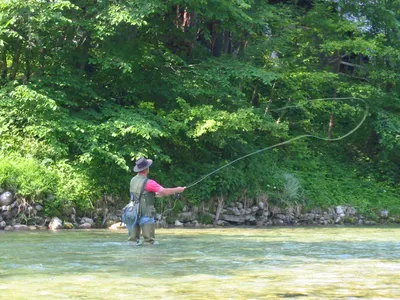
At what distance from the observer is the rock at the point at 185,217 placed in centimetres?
1752

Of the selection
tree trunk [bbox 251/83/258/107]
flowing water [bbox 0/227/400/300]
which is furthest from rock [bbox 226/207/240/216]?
tree trunk [bbox 251/83/258/107]

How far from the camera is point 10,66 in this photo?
61.2 feet

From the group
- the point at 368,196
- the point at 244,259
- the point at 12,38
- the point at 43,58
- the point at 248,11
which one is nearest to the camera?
the point at 244,259

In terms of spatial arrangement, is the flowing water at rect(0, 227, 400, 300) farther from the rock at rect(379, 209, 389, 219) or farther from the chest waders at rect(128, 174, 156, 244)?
the rock at rect(379, 209, 389, 219)

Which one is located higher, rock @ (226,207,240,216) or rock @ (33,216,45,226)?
rock @ (226,207,240,216)

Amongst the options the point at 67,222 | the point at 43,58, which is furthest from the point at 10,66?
the point at 67,222

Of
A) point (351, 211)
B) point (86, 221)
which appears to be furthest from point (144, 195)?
point (351, 211)

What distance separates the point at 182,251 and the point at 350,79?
50.4ft

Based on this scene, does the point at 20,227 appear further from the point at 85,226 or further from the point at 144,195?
the point at 144,195

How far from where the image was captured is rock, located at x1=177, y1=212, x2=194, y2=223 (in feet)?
57.5

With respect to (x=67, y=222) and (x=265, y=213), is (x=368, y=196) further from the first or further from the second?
(x=67, y=222)

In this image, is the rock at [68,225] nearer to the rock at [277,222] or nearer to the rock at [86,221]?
the rock at [86,221]

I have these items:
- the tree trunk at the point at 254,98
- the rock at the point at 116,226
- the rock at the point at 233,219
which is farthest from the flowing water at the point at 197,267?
the tree trunk at the point at 254,98

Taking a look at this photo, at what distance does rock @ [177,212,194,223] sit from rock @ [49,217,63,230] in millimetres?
3382
